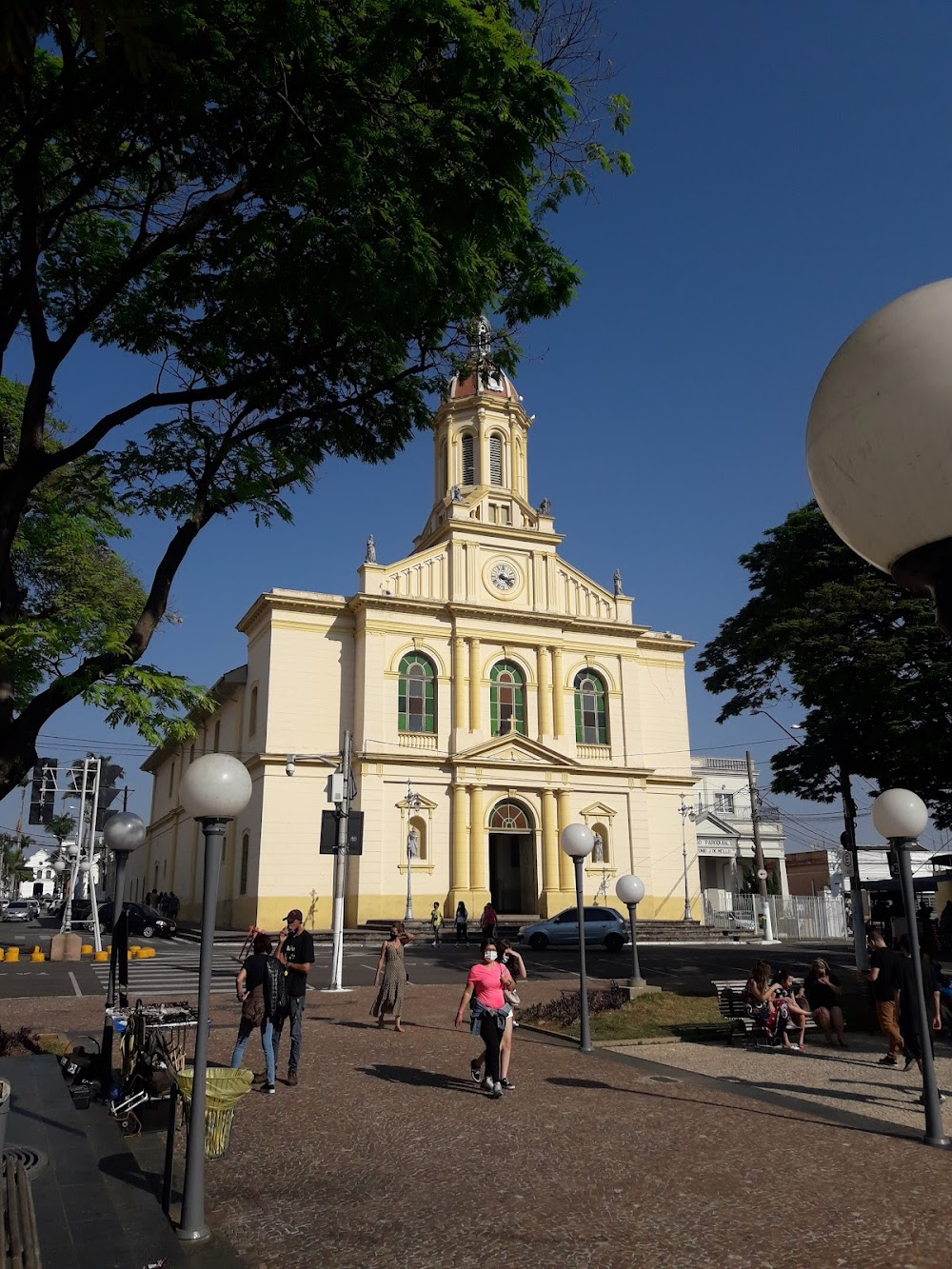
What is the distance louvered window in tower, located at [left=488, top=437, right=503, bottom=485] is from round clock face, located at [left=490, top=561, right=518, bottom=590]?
200 inches

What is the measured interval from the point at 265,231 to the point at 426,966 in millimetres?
20085

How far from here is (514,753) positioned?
3875 centimetres

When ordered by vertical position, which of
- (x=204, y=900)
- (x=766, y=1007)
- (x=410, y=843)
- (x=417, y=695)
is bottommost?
(x=766, y=1007)

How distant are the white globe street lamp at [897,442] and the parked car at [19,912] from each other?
2858 inches

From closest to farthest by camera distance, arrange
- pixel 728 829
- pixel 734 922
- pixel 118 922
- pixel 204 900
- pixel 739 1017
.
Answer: pixel 204 900, pixel 118 922, pixel 739 1017, pixel 734 922, pixel 728 829

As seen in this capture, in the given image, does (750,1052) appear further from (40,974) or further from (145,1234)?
(40,974)

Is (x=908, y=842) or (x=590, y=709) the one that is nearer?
(x=908, y=842)

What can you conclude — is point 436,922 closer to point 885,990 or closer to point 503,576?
point 503,576

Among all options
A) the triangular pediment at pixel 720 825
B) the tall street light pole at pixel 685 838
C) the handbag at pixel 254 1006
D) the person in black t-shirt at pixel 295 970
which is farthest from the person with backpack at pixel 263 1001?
the triangular pediment at pixel 720 825

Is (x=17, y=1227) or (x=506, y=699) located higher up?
(x=506, y=699)

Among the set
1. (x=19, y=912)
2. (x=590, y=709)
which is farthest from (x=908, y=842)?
(x=19, y=912)

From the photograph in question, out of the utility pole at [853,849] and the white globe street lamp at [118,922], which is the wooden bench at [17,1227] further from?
the utility pole at [853,849]

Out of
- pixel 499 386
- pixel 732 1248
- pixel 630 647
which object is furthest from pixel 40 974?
pixel 499 386

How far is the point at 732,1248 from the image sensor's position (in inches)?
219
